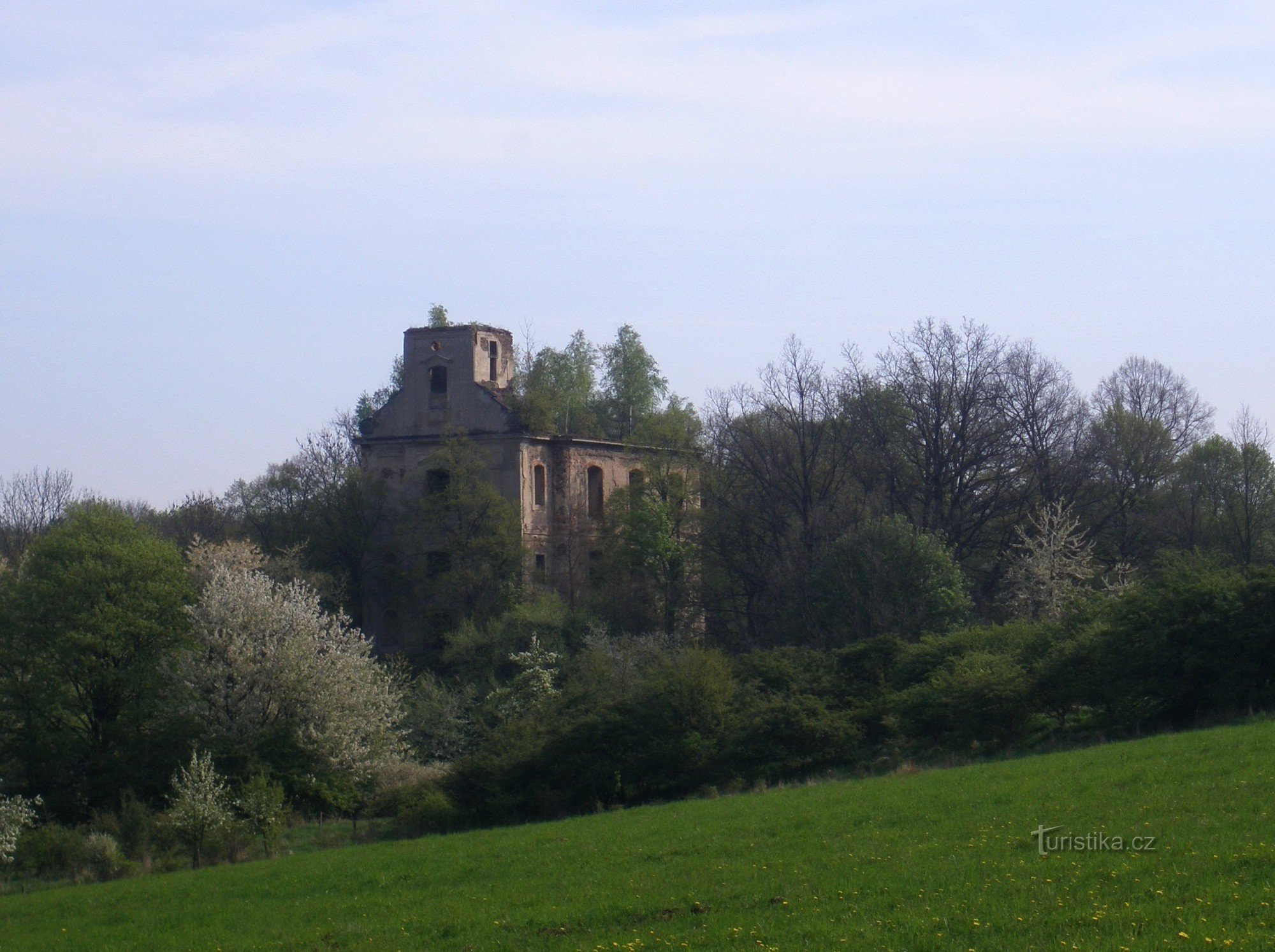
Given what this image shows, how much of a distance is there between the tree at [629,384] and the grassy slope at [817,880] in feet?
129

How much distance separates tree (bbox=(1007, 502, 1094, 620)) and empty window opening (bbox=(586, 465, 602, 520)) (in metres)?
16.2

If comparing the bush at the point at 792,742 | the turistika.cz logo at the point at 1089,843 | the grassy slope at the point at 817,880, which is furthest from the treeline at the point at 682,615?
the turistika.cz logo at the point at 1089,843

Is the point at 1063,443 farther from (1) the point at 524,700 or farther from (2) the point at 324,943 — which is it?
(2) the point at 324,943

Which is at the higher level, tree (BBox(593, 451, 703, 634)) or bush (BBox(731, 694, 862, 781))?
tree (BBox(593, 451, 703, 634))

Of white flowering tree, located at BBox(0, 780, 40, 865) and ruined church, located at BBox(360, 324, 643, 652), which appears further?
ruined church, located at BBox(360, 324, 643, 652)

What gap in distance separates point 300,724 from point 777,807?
17.5 meters

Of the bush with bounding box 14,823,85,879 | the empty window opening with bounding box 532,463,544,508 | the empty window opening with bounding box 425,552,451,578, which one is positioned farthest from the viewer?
the empty window opening with bounding box 532,463,544,508

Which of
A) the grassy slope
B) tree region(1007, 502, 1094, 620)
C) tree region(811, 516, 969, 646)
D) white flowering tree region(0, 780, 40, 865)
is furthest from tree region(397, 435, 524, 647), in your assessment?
the grassy slope

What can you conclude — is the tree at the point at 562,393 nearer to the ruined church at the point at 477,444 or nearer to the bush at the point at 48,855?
the ruined church at the point at 477,444

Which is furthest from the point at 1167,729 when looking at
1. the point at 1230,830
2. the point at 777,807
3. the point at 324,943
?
the point at 324,943

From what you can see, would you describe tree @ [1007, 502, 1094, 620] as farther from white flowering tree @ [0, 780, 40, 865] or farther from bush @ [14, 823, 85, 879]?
white flowering tree @ [0, 780, 40, 865]

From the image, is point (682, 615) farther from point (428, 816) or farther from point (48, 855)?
point (48, 855)

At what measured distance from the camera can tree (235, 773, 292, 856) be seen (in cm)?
2712

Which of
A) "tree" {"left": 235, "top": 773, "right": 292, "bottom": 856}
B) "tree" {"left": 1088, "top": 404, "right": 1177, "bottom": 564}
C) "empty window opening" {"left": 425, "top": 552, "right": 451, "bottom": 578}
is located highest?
"tree" {"left": 1088, "top": 404, "right": 1177, "bottom": 564}
